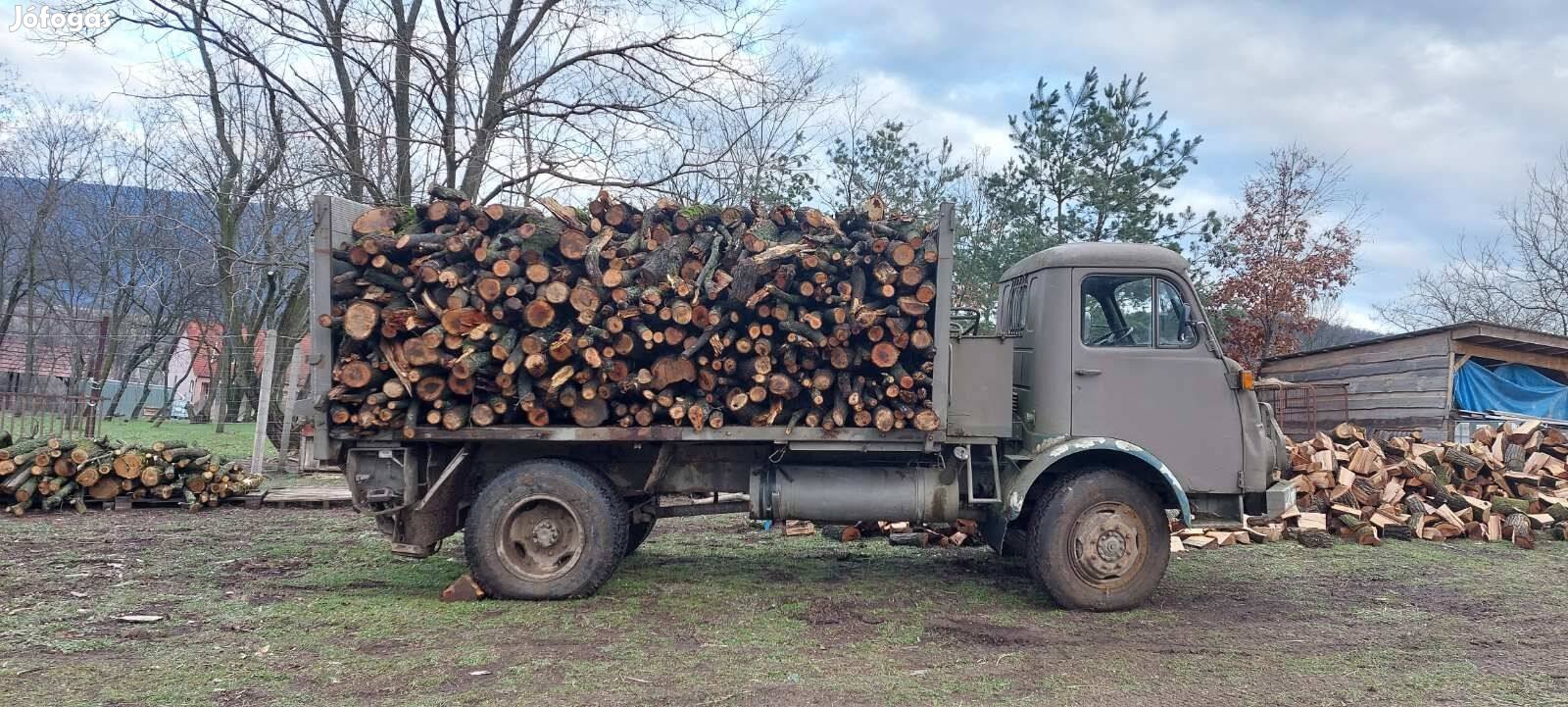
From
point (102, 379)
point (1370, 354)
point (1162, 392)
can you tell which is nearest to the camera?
point (1162, 392)

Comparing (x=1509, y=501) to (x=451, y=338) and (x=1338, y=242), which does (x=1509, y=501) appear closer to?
(x=451, y=338)

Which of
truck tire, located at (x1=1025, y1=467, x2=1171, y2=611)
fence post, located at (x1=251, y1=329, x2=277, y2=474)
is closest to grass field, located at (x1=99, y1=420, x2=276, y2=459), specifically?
fence post, located at (x1=251, y1=329, x2=277, y2=474)

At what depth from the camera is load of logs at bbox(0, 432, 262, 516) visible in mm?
9578

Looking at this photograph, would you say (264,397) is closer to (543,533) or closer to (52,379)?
(52,379)

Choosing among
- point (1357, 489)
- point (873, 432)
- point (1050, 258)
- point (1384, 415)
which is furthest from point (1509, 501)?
point (873, 432)

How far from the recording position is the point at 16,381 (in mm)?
14320

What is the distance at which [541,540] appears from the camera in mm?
6219

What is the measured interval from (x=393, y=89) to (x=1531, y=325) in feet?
99.4

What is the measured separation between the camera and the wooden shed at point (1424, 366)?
527 inches

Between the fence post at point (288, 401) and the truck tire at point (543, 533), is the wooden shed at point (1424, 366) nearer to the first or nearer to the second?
the truck tire at point (543, 533)

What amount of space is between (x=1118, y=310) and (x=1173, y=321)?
1.22ft

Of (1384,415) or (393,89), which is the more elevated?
(393,89)

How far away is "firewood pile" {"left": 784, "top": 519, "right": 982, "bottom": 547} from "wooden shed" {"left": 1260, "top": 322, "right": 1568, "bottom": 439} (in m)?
9.46

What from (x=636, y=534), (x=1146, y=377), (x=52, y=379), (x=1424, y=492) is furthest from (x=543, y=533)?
(x=52, y=379)
